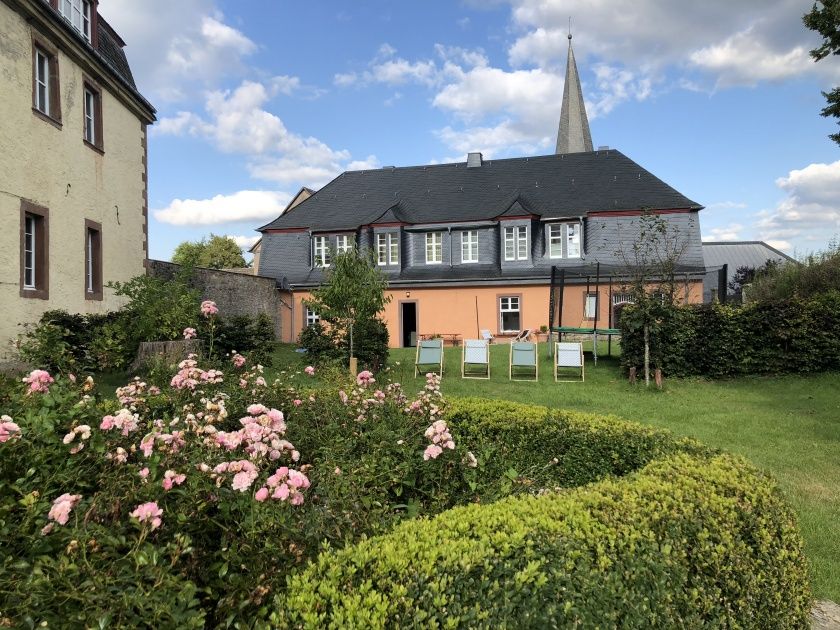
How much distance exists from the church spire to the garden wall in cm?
2371

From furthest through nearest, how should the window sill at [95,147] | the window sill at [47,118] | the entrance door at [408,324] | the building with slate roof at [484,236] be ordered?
the entrance door at [408,324] < the building with slate roof at [484,236] < the window sill at [95,147] < the window sill at [47,118]

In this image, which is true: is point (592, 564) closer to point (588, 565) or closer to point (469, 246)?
point (588, 565)

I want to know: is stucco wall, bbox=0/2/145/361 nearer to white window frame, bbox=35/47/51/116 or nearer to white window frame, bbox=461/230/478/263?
white window frame, bbox=35/47/51/116

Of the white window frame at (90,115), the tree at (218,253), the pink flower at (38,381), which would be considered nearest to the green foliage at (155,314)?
the white window frame at (90,115)

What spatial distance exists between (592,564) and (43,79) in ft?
46.7

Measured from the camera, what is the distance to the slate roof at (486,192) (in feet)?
90.6

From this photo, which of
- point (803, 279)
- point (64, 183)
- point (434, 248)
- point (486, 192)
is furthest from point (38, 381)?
point (486, 192)

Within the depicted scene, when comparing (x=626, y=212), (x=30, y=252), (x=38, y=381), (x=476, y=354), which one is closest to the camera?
(x=38, y=381)

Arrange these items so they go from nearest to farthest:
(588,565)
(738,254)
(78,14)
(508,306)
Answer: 1. (588,565)
2. (78,14)
3. (508,306)
4. (738,254)

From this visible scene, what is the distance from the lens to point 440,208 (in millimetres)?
29516

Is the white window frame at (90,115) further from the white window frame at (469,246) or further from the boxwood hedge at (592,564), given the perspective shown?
Result: the white window frame at (469,246)

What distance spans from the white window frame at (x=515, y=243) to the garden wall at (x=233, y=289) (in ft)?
38.3

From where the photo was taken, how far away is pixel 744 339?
1350cm

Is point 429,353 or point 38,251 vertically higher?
point 38,251
